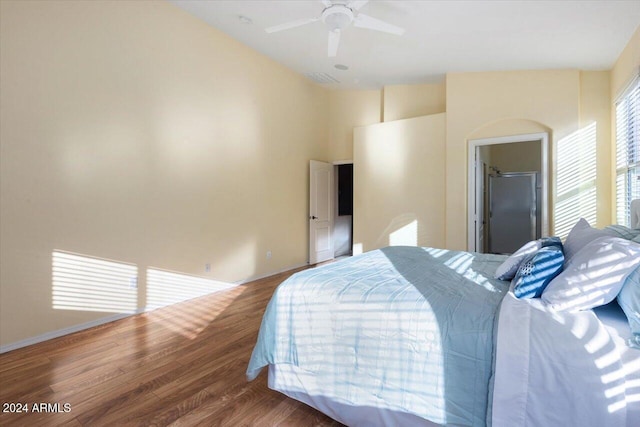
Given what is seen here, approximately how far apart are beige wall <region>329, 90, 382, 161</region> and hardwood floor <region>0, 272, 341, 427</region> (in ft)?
13.0

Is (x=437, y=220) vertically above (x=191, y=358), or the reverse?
(x=437, y=220)

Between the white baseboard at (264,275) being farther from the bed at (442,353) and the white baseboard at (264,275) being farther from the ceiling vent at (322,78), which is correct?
the ceiling vent at (322,78)

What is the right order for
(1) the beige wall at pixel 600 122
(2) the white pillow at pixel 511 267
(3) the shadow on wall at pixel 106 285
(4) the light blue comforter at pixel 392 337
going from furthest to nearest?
1. (1) the beige wall at pixel 600 122
2. (3) the shadow on wall at pixel 106 285
3. (2) the white pillow at pixel 511 267
4. (4) the light blue comforter at pixel 392 337

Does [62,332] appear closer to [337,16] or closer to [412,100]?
[337,16]

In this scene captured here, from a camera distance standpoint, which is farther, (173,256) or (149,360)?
(173,256)

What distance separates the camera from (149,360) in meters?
2.26

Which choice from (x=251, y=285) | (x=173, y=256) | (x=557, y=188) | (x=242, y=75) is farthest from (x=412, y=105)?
(x=173, y=256)

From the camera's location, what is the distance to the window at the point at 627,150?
9.35 ft

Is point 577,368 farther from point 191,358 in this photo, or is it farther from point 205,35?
point 205,35

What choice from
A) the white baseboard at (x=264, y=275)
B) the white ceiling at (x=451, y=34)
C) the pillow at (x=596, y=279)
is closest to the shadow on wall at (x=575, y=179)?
A: the white ceiling at (x=451, y=34)

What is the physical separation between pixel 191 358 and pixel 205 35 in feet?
11.9

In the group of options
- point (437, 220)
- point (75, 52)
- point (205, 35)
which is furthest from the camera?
point (437, 220)

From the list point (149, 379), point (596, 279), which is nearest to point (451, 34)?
point (596, 279)

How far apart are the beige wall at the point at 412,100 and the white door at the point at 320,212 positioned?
4.88ft
